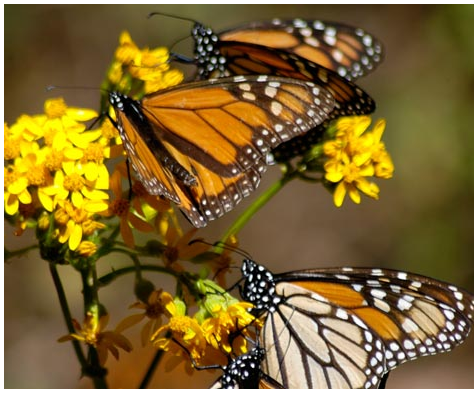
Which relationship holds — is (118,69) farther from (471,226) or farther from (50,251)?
(471,226)

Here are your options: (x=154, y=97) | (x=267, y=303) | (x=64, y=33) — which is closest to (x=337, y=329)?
(x=267, y=303)

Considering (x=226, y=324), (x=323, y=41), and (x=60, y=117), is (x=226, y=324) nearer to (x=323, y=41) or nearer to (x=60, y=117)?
(x=60, y=117)

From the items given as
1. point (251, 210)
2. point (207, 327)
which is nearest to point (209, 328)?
point (207, 327)

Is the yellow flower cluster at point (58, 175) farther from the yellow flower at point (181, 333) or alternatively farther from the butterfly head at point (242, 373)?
the butterfly head at point (242, 373)

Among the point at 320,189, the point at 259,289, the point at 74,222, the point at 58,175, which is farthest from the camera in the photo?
the point at 320,189

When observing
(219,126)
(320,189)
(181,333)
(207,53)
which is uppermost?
(207,53)
